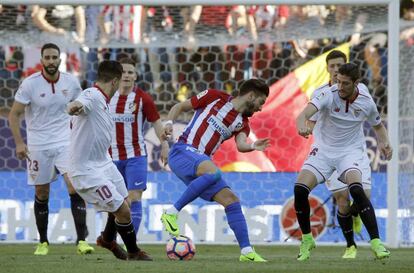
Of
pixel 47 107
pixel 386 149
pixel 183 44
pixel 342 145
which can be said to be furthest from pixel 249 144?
pixel 183 44

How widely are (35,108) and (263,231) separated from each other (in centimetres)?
365

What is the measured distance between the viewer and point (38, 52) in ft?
50.1

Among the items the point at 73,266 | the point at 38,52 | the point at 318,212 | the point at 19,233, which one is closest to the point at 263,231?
the point at 318,212

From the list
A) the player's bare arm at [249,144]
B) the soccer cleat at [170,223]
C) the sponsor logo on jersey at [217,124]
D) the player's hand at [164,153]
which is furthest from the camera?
the player's hand at [164,153]

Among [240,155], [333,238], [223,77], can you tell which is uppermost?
→ [223,77]

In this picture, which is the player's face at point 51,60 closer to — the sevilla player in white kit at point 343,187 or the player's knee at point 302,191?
the sevilla player in white kit at point 343,187

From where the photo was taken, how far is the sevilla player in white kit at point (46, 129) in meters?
11.2

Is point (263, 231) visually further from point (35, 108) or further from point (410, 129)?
point (35, 108)

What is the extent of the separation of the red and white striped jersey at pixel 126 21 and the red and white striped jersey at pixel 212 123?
523cm

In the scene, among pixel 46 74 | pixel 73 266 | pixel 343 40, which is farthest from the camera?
pixel 343 40

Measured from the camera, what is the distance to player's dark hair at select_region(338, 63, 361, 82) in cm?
948

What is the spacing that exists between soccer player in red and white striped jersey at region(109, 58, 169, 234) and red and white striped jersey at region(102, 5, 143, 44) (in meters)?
3.47

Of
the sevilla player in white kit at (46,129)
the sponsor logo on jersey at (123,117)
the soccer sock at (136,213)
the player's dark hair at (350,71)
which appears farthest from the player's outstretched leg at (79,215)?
the player's dark hair at (350,71)

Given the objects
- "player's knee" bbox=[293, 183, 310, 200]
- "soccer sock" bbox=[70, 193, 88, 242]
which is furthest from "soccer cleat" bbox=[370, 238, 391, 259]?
"soccer sock" bbox=[70, 193, 88, 242]
